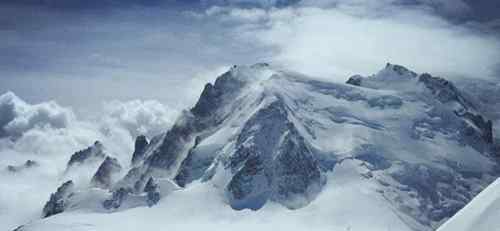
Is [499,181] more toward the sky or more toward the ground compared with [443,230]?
more toward the sky

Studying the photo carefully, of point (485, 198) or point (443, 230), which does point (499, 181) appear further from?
point (443, 230)

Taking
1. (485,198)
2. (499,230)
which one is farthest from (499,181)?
(499,230)

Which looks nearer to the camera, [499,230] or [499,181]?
[499,230]

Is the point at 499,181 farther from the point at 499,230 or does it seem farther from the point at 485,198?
the point at 499,230

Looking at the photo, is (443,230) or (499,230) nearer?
(499,230)
